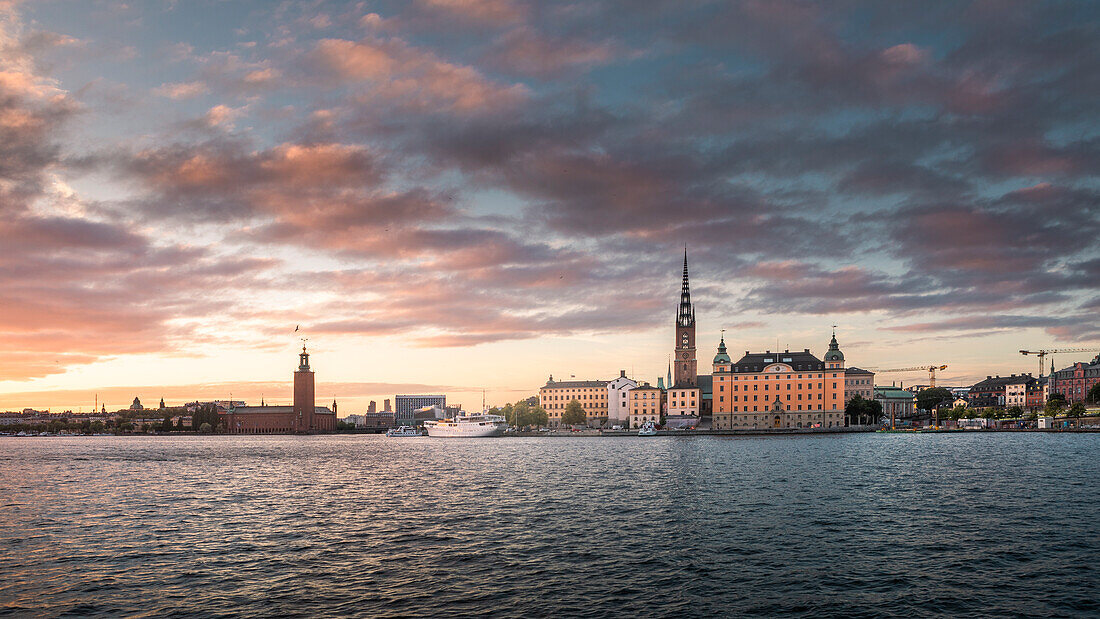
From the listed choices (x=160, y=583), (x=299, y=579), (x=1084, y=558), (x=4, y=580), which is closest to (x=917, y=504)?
(x=1084, y=558)

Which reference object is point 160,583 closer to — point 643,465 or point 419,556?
point 419,556

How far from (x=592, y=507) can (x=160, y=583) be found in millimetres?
28465

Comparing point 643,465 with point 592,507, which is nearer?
point 592,507

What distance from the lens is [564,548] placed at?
35.3 meters

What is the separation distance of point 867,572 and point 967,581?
3647 mm

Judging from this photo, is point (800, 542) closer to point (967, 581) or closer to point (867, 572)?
point (867, 572)

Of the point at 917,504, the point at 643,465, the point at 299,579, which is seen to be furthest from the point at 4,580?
the point at 643,465

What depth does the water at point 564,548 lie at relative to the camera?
1029 inches

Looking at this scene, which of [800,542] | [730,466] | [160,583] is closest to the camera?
[160,583]

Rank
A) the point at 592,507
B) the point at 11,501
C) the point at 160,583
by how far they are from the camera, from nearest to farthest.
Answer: the point at 160,583 → the point at 592,507 → the point at 11,501

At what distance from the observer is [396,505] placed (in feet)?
174

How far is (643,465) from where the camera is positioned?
90.5 m

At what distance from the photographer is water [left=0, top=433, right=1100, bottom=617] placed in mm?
26141

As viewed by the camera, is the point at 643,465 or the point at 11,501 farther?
the point at 643,465
